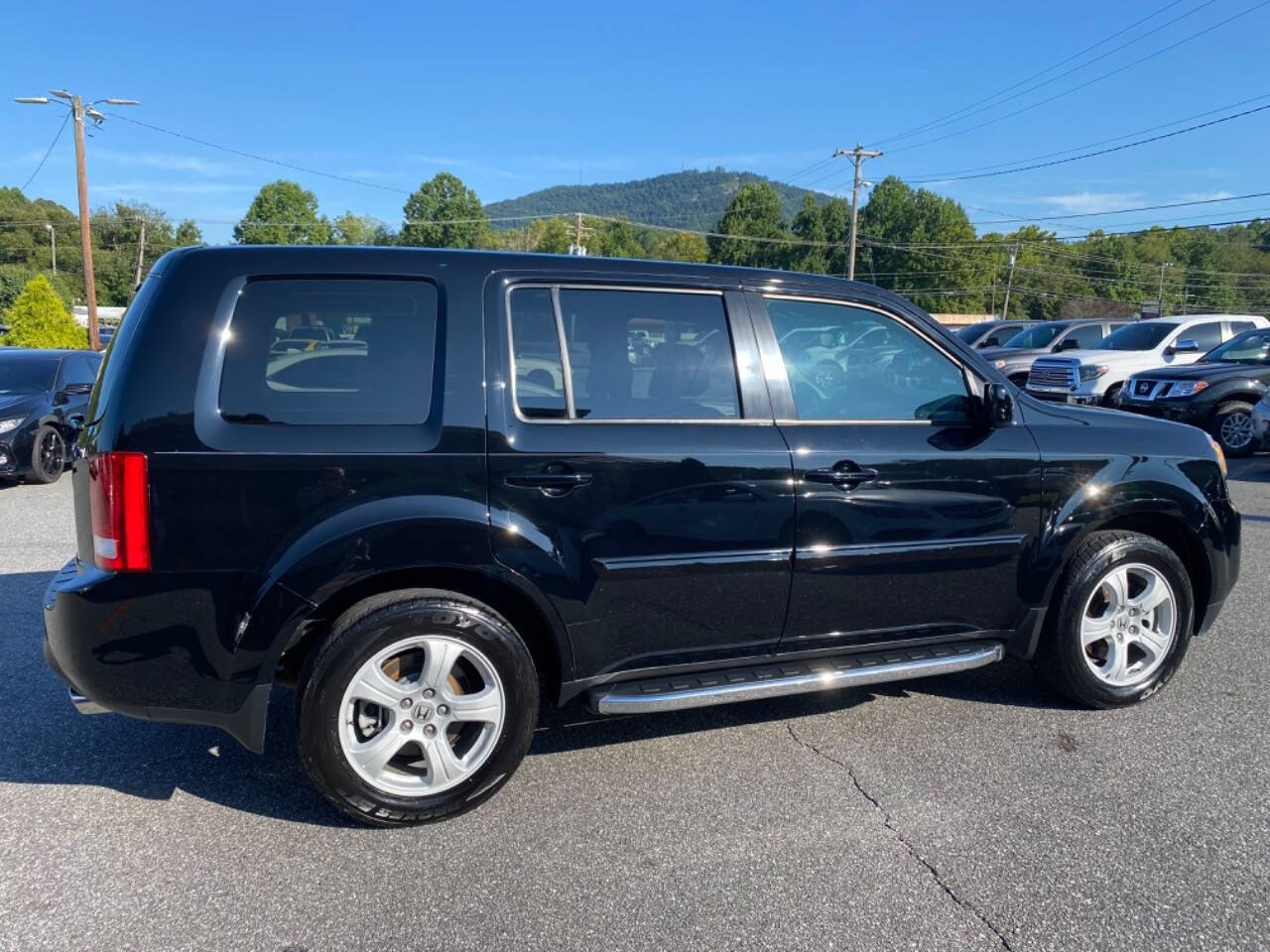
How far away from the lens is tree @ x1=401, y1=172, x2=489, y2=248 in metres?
67.2

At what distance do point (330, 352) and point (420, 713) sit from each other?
4.16 ft

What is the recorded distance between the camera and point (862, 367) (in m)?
3.81

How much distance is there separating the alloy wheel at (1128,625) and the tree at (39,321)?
28.4 meters

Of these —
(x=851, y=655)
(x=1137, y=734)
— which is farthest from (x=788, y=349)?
(x=1137, y=734)

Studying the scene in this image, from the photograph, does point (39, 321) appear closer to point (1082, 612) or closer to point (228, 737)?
point (228, 737)

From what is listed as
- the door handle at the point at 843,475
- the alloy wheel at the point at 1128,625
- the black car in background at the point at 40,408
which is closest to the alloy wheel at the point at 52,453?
the black car in background at the point at 40,408

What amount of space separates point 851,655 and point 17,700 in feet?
12.0

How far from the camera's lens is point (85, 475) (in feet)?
9.86

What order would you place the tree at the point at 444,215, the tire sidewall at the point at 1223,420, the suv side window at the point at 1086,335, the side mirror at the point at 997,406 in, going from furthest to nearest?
the tree at the point at 444,215 → the suv side window at the point at 1086,335 → the tire sidewall at the point at 1223,420 → the side mirror at the point at 997,406

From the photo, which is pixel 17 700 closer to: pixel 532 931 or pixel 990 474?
pixel 532 931

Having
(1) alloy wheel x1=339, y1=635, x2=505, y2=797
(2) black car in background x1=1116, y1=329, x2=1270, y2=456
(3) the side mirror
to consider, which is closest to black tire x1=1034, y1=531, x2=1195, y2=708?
(3) the side mirror

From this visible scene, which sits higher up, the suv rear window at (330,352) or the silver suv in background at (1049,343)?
the silver suv in background at (1049,343)

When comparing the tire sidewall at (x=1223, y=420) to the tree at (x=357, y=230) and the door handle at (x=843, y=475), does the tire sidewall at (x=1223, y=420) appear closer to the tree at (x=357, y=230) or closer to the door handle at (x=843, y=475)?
the door handle at (x=843, y=475)

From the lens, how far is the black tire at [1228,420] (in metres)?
12.3
